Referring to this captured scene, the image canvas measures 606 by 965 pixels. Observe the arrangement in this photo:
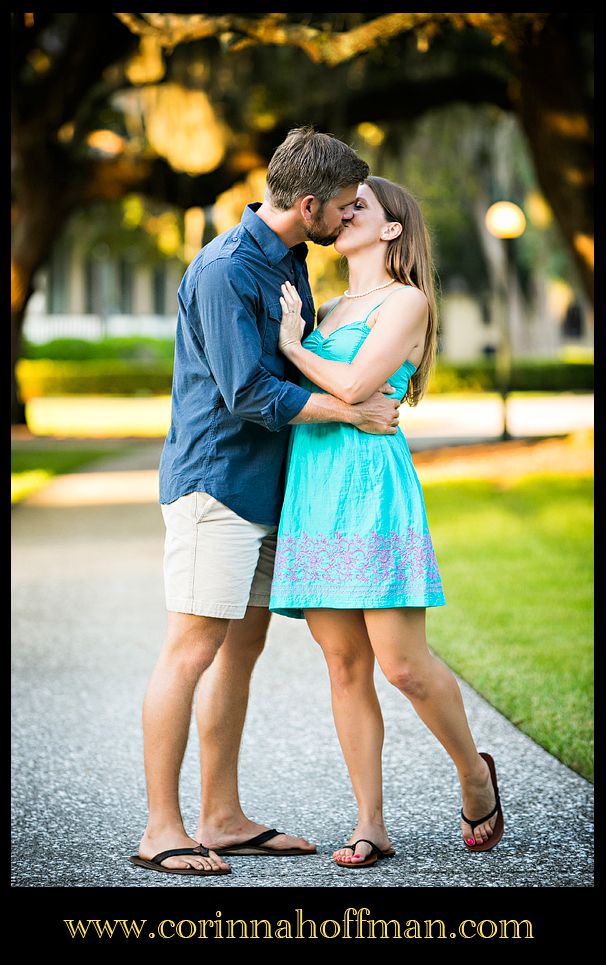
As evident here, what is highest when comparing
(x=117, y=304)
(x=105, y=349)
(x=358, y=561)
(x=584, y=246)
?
(x=117, y=304)

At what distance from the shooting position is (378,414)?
11.2ft

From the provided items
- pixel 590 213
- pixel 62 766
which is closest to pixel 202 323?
pixel 62 766

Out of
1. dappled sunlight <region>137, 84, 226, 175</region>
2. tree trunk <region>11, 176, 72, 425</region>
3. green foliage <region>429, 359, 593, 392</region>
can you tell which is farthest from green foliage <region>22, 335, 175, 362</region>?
dappled sunlight <region>137, 84, 226, 175</region>

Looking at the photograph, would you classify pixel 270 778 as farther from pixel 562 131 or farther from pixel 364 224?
pixel 562 131

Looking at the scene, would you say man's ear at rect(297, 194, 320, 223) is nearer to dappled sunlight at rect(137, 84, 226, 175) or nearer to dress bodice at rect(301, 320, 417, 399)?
dress bodice at rect(301, 320, 417, 399)

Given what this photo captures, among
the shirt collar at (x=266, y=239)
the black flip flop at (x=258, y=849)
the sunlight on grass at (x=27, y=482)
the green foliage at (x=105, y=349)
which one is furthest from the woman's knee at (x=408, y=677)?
the green foliage at (x=105, y=349)

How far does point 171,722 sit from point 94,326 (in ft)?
119

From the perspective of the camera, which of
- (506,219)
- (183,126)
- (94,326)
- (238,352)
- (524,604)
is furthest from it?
(94,326)

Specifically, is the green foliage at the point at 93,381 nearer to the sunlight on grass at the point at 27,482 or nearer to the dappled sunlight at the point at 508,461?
the dappled sunlight at the point at 508,461

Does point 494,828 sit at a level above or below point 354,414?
below

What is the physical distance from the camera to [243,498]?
136 inches

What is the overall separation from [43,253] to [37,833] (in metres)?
13.1

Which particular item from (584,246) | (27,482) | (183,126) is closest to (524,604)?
(584,246)

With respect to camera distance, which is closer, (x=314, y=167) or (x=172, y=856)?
(x=314, y=167)
